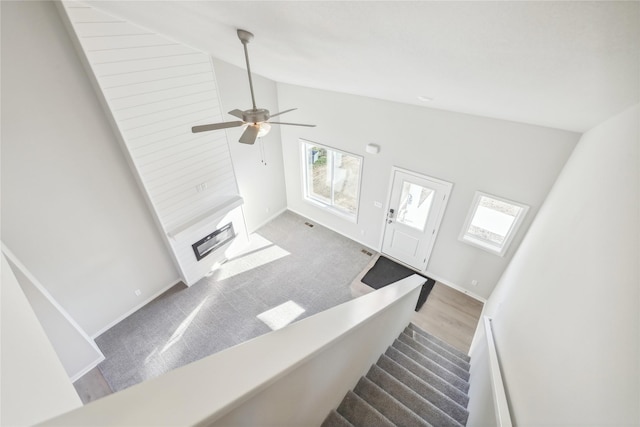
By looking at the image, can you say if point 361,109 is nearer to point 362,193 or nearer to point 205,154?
point 362,193

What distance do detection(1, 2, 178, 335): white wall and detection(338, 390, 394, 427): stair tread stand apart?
11.9 ft

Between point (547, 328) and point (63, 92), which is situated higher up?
point (63, 92)

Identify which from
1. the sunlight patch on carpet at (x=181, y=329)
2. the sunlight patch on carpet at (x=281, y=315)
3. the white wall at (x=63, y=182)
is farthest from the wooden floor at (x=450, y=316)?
the white wall at (x=63, y=182)

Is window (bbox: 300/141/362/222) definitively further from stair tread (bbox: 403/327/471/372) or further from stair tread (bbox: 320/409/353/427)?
stair tread (bbox: 320/409/353/427)

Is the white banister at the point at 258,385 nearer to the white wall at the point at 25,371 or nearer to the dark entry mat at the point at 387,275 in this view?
the white wall at the point at 25,371

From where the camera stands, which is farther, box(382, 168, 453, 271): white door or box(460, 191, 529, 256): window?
box(382, 168, 453, 271): white door

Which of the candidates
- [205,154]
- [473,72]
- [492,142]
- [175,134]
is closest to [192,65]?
[175,134]

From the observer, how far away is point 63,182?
119 inches

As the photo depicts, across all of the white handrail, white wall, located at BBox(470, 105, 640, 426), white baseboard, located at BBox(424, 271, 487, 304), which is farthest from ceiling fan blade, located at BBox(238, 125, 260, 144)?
white baseboard, located at BBox(424, 271, 487, 304)

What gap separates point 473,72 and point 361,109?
2.83 meters

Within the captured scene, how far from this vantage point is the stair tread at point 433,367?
8.54ft

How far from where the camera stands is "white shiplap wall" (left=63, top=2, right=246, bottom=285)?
281cm

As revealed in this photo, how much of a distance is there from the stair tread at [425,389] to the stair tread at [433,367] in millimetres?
323

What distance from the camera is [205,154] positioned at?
4145 millimetres
